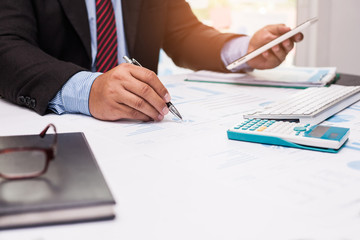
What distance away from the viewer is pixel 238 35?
130cm

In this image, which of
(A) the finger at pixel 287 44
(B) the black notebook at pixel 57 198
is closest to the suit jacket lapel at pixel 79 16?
(A) the finger at pixel 287 44

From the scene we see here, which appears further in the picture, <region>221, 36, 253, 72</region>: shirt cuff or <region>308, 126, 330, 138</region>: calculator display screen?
<region>221, 36, 253, 72</region>: shirt cuff

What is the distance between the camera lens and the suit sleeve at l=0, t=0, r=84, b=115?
848mm

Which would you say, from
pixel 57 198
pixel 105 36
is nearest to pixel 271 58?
pixel 105 36

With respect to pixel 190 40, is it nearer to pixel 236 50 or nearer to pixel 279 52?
pixel 236 50

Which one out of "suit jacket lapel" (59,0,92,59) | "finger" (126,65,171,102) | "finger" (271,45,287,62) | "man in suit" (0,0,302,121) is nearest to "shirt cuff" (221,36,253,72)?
"man in suit" (0,0,302,121)

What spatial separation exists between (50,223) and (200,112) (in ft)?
1.62

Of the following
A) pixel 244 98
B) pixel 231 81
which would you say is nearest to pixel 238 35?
pixel 231 81

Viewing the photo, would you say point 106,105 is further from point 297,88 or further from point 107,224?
point 297,88

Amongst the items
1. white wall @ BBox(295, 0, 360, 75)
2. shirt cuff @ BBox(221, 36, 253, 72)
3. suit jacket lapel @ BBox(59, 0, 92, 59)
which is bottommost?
white wall @ BBox(295, 0, 360, 75)

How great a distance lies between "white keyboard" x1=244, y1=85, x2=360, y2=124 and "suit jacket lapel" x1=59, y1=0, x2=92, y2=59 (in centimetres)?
58

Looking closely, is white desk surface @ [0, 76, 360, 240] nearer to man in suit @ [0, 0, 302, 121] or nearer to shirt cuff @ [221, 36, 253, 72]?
man in suit @ [0, 0, 302, 121]

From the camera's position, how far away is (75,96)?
2.67ft

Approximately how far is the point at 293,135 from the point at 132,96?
0.30m
